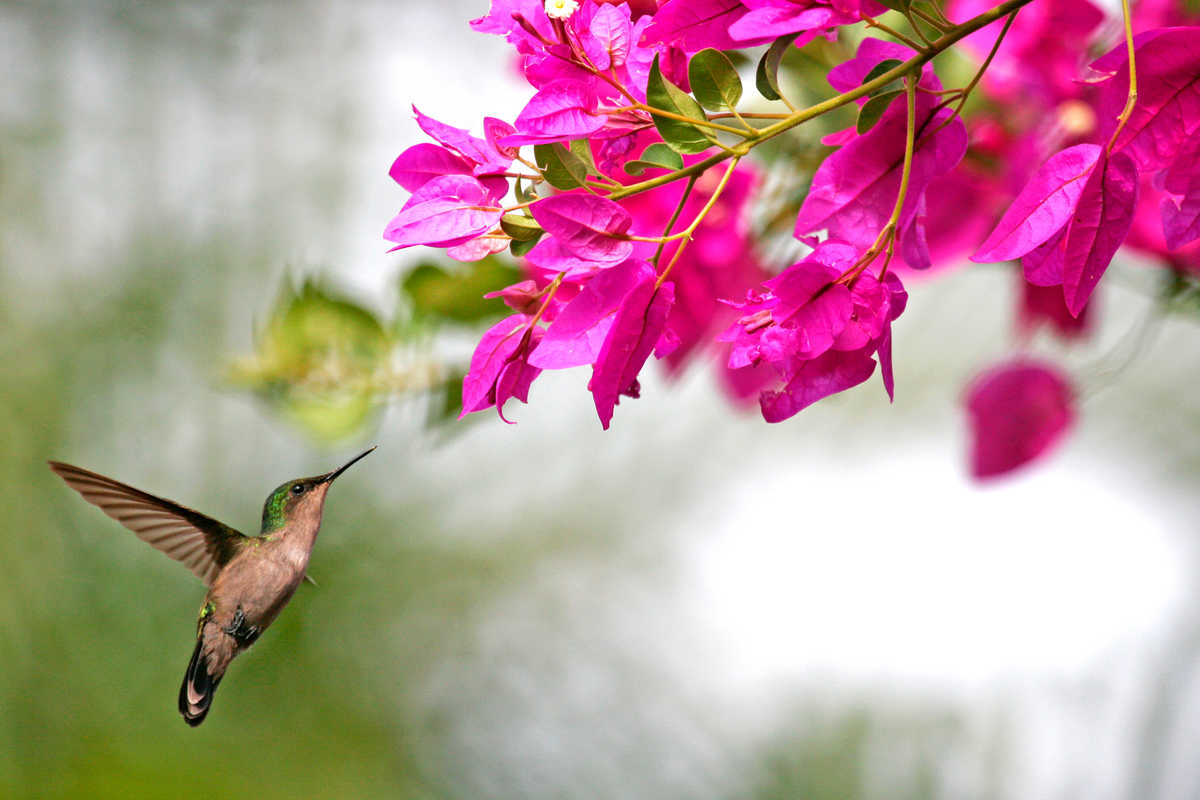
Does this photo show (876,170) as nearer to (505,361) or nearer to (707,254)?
(505,361)

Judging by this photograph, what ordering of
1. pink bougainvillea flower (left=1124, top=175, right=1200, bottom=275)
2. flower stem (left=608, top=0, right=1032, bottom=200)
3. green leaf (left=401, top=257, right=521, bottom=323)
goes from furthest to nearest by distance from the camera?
1. green leaf (left=401, top=257, right=521, bottom=323)
2. pink bougainvillea flower (left=1124, top=175, right=1200, bottom=275)
3. flower stem (left=608, top=0, right=1032, bottom=200)

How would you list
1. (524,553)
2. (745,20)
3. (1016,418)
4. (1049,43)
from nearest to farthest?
(745,20) → (1049,43) → (1016,418) → (524,553)

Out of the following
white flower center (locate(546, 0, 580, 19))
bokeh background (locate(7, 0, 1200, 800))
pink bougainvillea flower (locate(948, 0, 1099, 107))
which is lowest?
bokeh background (locate(7, 0, 1200, 800))

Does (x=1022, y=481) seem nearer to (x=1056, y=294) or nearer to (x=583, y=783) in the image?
(x=583, y=783)

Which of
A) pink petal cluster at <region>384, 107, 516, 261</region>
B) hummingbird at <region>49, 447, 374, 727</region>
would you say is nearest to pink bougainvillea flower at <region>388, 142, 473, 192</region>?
pink petal cluster at <region>384, 107, 516, 261</region>

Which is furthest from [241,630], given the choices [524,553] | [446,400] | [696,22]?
[524,553]

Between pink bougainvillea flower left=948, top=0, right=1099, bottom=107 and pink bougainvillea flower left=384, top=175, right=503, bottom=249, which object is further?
pink bougainvillea flower left=948, top=0, right=1099, bottom=107

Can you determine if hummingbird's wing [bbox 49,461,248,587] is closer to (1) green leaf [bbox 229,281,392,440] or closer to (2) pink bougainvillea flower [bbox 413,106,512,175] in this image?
(1) green leaf [bbox 229,281,392,440]
